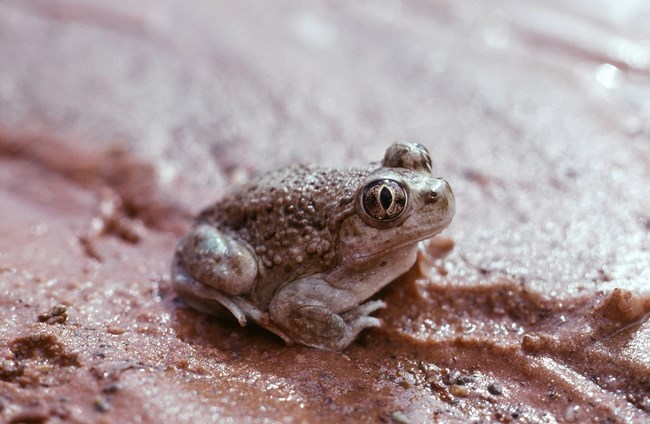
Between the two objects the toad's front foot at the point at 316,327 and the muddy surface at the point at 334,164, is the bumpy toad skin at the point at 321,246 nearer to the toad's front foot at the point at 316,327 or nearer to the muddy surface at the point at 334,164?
the toad's front foot at the point at 316,327

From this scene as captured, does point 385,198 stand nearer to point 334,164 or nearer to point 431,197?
point 431,197

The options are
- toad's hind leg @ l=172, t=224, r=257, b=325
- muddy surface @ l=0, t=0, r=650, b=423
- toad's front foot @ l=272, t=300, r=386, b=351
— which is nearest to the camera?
muddy surface @ l=0, t=0, r=650, b=423

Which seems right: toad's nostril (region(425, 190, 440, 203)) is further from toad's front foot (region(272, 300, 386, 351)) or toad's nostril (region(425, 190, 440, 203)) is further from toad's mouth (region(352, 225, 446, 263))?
toad's front foot (region(272, 300, 386, 351))

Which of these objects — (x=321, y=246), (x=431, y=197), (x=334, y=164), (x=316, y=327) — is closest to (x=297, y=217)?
(x=321, y=246)

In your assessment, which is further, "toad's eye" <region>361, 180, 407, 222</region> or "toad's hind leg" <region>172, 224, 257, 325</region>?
"toad's hind leg" <region>172, 224, 257, 325</region>

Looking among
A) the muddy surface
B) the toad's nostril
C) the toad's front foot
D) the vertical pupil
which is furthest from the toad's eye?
the muddy surface

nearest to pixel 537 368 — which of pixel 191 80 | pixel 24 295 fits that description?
pixel 24 295
